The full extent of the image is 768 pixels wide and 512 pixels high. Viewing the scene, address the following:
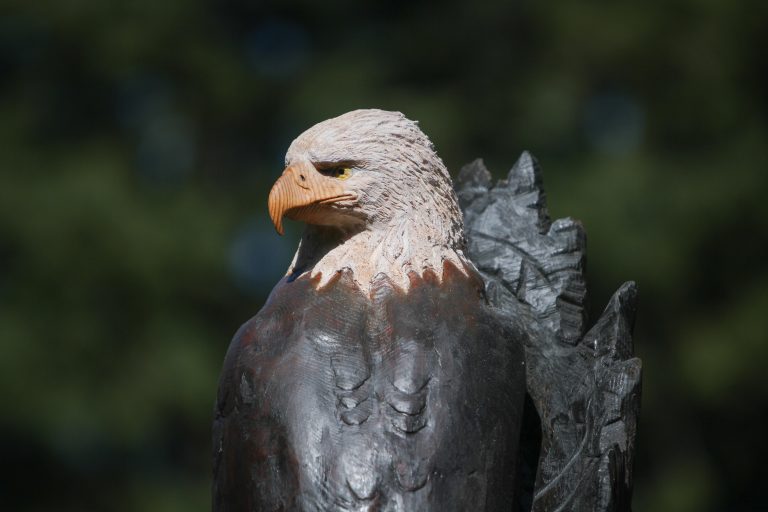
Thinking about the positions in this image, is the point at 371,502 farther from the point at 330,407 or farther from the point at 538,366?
the point at 538,366

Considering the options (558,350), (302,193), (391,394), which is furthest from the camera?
(558,350)

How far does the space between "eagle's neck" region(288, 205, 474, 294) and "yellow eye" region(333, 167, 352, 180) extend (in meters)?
0.11

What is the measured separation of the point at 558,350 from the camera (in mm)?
3100

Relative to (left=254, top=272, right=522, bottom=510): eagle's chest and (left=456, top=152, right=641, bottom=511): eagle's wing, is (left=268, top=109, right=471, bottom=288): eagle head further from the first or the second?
(left=456, top=152, right=641, bottom=511): eagle's wing

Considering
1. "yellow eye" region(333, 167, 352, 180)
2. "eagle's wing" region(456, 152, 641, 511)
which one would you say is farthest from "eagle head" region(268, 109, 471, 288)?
"eagle's wing" region(456, 152, 641, 511)

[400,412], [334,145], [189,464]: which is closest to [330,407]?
[400,412]

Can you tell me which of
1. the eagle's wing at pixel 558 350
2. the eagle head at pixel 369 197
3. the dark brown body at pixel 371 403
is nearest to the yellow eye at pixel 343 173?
the eagle head at pixel 369 197

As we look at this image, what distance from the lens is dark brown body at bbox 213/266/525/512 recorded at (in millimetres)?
2479

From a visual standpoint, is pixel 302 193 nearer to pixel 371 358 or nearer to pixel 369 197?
pixel 369 197

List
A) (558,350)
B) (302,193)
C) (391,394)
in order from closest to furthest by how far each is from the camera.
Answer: (391,394)
(302,193)
(558,350)

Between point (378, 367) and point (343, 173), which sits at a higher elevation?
point (343, 173)

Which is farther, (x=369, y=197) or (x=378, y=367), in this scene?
(x=369, y=197)

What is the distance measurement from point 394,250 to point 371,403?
14.3 inches

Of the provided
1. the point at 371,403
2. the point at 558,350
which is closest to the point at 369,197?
the point at 371,403
